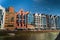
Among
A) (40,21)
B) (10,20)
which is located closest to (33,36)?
(40,21)

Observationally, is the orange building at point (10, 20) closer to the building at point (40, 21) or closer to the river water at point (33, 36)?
the river water at point (33, 36)

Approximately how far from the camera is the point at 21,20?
5.98 feet

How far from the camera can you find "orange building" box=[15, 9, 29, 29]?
1794mm

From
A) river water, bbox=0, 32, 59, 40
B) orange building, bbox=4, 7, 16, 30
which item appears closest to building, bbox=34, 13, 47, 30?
river water, bbox=0, 32, 59, 40

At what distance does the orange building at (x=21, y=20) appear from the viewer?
1.79m

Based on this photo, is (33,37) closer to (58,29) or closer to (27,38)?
(27,38)

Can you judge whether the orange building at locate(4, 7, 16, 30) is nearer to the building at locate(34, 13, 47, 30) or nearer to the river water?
the river water

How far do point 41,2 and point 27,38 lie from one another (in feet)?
1.76

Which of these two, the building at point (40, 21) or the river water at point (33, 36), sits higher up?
the building at point (40, 21)

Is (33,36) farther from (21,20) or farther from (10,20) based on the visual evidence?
(10,20)

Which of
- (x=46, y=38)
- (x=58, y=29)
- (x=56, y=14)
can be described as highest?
(x=56, y=14)

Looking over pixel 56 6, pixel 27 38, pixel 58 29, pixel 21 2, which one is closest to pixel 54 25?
pixel 58 29

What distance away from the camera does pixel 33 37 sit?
6.22ft

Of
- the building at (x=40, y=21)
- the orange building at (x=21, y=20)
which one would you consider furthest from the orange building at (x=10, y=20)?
the building at (x=40, y=21)
